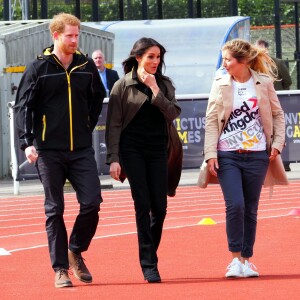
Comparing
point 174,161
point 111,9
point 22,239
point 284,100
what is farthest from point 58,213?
point 111,9

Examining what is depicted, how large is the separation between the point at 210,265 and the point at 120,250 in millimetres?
1345

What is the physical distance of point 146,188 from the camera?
352 inches

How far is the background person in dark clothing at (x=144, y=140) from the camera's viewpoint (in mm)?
8898

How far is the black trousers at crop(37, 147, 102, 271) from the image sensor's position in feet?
28.7

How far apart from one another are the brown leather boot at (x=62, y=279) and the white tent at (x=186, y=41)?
20542 millimetres

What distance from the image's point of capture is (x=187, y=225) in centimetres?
1306

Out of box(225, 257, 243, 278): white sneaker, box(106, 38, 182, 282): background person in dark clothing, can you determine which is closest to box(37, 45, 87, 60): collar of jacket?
box(106, 38, 182, 282): background person in dark clothing

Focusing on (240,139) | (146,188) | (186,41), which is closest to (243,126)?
(240,139)

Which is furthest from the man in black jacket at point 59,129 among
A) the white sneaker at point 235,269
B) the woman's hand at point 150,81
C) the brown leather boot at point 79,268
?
the white sneaker at point 235,269

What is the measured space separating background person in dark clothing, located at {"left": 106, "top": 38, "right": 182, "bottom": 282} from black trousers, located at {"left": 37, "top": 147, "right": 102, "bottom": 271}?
0.24 metres

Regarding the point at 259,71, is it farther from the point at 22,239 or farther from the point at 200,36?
the point at 200,36

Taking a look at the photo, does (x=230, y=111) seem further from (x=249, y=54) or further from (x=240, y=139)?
(x=249, y=54)

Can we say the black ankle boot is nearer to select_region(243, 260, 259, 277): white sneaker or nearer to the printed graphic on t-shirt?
select_region(243, 260, 259, 277): white sneaker

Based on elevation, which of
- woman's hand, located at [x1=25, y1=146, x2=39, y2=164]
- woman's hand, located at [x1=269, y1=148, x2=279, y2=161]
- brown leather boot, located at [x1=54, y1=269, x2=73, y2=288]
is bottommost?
brown leather boot, located at [x1=54, y1=269, x2=73, y2=288]
